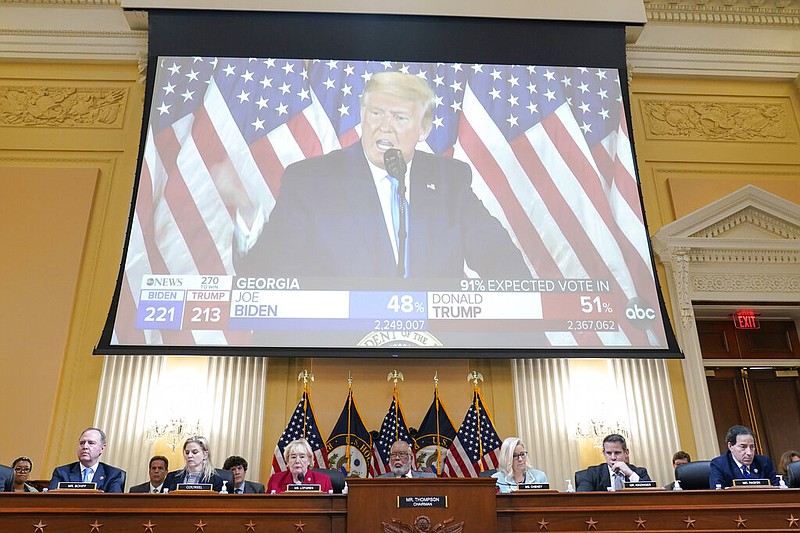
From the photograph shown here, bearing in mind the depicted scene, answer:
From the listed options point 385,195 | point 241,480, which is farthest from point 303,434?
point 385,195

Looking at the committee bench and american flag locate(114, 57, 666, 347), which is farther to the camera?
american flag locate(114, 57, 666, 347)

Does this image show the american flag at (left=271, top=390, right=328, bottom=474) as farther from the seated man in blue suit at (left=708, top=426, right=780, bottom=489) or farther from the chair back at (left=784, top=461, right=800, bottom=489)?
the chair back at (left=784, top=461, right=800, bottom=489)

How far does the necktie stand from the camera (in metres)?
6.45

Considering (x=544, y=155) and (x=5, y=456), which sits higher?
(x=544, y=155)

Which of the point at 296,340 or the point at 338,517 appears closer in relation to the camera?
the point at 338,517

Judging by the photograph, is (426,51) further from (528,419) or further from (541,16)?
(528,419)

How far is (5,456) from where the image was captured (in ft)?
20.6

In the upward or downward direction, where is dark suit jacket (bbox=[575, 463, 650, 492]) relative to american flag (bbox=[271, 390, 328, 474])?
downward

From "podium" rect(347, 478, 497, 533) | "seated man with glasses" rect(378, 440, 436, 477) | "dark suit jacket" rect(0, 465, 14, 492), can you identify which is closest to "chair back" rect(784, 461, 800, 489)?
"podium" rect(347, 478, 497, 533)

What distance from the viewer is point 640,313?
6406 mm

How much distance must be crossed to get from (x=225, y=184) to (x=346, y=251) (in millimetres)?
1336

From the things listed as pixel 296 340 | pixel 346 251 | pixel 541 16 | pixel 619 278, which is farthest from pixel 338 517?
pixel 541 16

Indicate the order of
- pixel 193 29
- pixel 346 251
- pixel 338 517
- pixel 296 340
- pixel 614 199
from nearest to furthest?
1. pixel 338 517
2. pixel 296 340
3. pixel 346 251
4. pixel 614 199
5. pixel 193 29

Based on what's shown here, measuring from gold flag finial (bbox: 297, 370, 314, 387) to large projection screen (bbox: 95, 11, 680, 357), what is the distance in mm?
610
